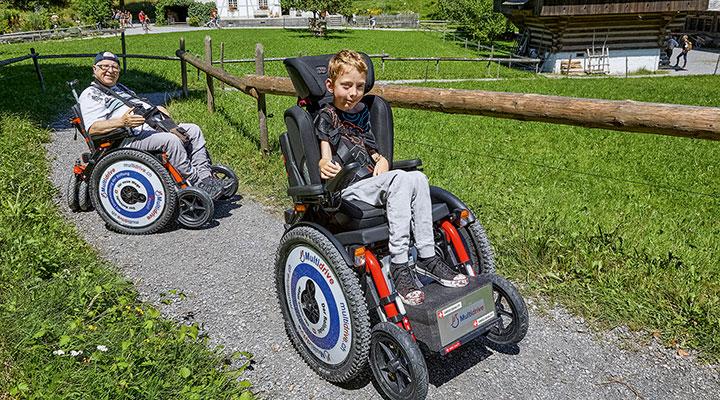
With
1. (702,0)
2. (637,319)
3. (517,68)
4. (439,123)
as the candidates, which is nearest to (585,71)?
(517,68)

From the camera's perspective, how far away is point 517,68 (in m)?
29.0

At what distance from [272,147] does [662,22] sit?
27.4m

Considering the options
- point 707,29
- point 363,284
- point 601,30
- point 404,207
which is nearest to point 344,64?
point 404,207

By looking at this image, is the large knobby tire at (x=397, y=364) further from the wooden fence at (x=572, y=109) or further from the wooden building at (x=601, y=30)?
the wooden building at (x=601, y=30)

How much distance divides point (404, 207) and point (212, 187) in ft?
11.0

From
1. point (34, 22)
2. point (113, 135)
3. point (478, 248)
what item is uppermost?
point (34, 22)

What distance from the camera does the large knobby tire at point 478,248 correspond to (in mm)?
3467

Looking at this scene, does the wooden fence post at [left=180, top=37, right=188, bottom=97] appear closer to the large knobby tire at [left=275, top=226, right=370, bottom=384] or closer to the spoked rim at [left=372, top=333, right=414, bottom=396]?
the large knobby tire at [left=275, top=226, right=370, bottom=384]

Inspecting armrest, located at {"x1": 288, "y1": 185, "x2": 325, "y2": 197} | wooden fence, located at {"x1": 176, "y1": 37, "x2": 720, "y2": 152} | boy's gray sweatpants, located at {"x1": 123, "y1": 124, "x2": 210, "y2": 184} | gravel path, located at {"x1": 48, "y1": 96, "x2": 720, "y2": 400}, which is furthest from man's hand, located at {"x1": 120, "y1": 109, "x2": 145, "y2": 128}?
armrest, located at {"x1": 288, "y1": 185, "x2": 325, "y2": 197}

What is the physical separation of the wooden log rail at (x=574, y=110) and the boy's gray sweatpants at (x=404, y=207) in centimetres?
164

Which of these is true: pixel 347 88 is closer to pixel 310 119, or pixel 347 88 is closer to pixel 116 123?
pixel 310 119

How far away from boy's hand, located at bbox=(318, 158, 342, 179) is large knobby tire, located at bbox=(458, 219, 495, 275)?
0.87m

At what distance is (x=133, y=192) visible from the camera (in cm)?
548

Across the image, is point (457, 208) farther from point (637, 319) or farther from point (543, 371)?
point (637, 319)
